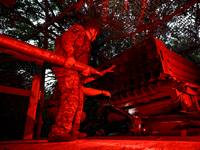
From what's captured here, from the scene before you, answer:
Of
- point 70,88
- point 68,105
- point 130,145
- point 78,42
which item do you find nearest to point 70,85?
point 70,88

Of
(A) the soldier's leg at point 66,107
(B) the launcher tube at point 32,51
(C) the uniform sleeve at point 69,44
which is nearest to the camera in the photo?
(B) the launcher tube at point 32,51

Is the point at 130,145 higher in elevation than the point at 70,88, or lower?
lower

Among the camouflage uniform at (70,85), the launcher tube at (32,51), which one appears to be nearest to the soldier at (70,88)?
the camouflage uniform at (70,85)

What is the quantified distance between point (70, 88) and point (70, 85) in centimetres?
6

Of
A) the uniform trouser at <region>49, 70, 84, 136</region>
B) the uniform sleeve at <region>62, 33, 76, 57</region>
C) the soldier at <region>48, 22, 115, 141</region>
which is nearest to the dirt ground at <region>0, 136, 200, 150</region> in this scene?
the soldier at <region>48, 22, 115, 141</region>

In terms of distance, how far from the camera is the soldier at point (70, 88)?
236cm

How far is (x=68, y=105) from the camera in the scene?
8.23 ft

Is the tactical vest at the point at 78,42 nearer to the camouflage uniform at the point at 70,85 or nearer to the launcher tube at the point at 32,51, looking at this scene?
the camouflage uniform at the point at 70,85

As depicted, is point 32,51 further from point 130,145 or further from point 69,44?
point 130,145

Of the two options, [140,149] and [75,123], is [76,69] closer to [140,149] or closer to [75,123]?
[75,123]

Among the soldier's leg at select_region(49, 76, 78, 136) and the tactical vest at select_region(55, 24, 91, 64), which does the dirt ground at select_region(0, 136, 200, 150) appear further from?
the tactical vest at select_region(55, 24, 91, 64)

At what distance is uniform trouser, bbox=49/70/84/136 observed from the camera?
93.3 inches

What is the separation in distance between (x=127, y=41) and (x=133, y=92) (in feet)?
16.4

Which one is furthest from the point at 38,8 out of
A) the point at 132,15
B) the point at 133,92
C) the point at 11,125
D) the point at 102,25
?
the point at 133,92
